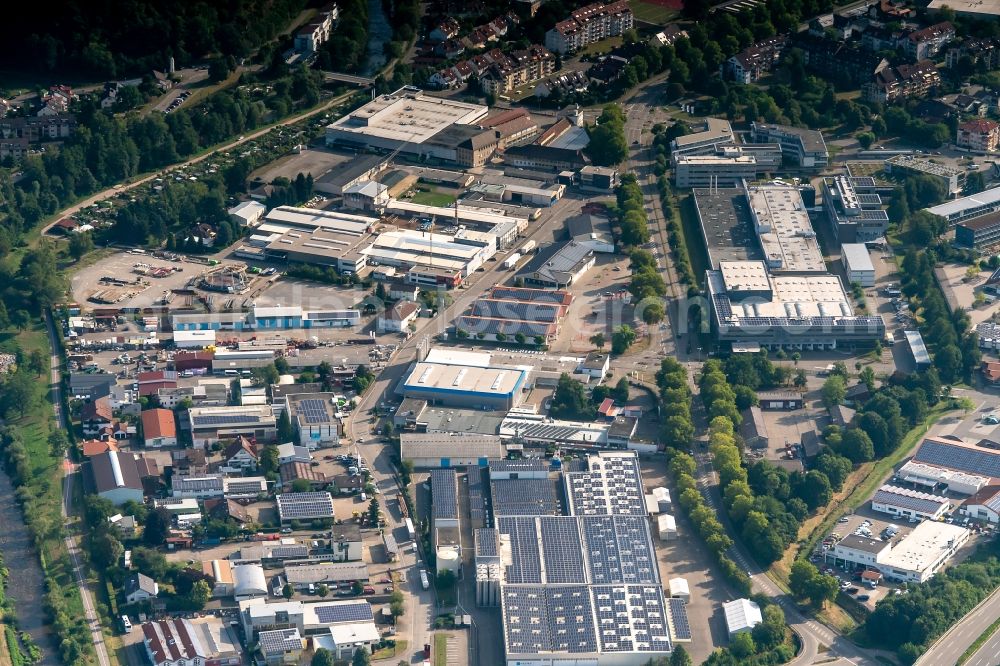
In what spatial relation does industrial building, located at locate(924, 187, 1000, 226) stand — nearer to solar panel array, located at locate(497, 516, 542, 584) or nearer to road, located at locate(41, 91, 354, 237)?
solar panel array, located at locate(497, 516, 542, 584)

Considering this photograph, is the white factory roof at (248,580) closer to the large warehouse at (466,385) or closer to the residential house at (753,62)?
the large warehouse at (466,385)

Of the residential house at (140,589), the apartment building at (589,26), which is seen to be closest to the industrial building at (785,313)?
the residential house at (140,589)

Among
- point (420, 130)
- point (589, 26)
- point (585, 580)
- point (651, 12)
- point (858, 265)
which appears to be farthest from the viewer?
point (651, 12)

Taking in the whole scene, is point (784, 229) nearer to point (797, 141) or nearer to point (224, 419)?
point (797, 141)

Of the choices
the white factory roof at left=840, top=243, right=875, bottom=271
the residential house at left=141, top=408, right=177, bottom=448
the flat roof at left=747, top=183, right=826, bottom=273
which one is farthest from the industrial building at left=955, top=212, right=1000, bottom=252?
the residential house at left=141, top=408, right=177, bottom=448

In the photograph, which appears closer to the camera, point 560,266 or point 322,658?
point 322,658

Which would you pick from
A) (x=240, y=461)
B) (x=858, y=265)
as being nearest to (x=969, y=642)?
(x=858, y=265)
